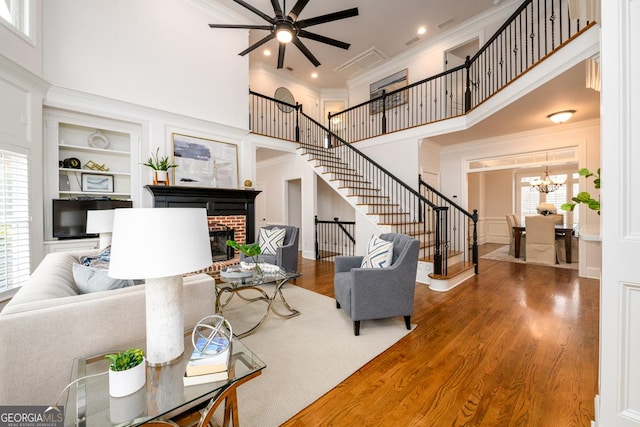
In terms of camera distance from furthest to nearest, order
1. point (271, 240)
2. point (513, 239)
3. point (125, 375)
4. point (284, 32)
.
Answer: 1. point (513, 239)
2. point (271, 240)
3. point (284, 32)
4. point (125, 375)

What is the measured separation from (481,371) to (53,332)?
2622 mm

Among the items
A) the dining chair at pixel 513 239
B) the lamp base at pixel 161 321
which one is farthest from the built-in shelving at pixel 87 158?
the dining chair at pixel 513 239

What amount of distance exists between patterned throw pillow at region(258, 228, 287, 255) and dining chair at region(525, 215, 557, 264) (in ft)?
17.8

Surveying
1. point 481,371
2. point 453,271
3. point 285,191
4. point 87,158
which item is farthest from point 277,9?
point 453,271

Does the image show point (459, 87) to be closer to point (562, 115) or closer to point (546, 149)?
point (546, 149)

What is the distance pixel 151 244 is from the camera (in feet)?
3.28

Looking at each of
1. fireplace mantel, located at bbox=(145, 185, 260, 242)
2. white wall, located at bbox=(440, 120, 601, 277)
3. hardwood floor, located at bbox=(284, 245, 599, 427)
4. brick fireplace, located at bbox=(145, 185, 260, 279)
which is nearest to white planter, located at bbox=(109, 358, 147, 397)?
hardwood floor, located at bbox=(284, 245, 599, 427)

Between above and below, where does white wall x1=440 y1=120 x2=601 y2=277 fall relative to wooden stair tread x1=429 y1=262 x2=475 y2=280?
above

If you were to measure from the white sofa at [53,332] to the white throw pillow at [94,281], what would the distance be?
4.3 inches

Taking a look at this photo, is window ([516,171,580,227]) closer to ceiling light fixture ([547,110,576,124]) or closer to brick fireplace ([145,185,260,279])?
ceiling light fixture ([547,110,576,124])

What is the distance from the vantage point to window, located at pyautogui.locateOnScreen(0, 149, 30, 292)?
109 inches

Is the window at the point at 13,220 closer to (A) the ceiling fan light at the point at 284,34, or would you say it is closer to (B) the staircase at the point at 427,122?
(A) the ceiling fan light at the point at 284,34

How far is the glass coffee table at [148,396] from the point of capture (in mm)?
875

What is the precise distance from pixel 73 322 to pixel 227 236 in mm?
3922
